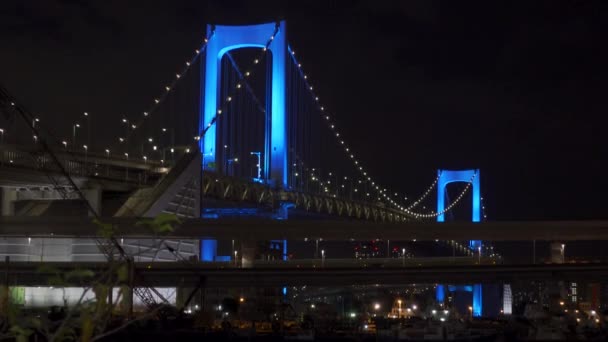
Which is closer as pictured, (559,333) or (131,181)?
(559,333)

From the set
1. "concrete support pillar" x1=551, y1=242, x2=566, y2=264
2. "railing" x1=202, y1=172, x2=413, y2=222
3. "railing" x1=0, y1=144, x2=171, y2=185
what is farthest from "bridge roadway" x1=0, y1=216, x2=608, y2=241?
"railing" x1=202, y1=172, x2=413, y2=222

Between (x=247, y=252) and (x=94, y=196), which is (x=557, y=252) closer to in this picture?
(x=247, y=252)

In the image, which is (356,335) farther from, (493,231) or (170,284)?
(493,231)

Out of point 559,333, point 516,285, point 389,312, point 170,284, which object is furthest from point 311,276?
point 389,312

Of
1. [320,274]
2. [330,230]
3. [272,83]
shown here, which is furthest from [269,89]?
[320,274]

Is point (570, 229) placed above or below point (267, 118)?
below

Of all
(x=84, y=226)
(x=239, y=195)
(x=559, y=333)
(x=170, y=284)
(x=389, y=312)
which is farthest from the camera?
(x=389, y=312)

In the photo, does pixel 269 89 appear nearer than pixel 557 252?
No
